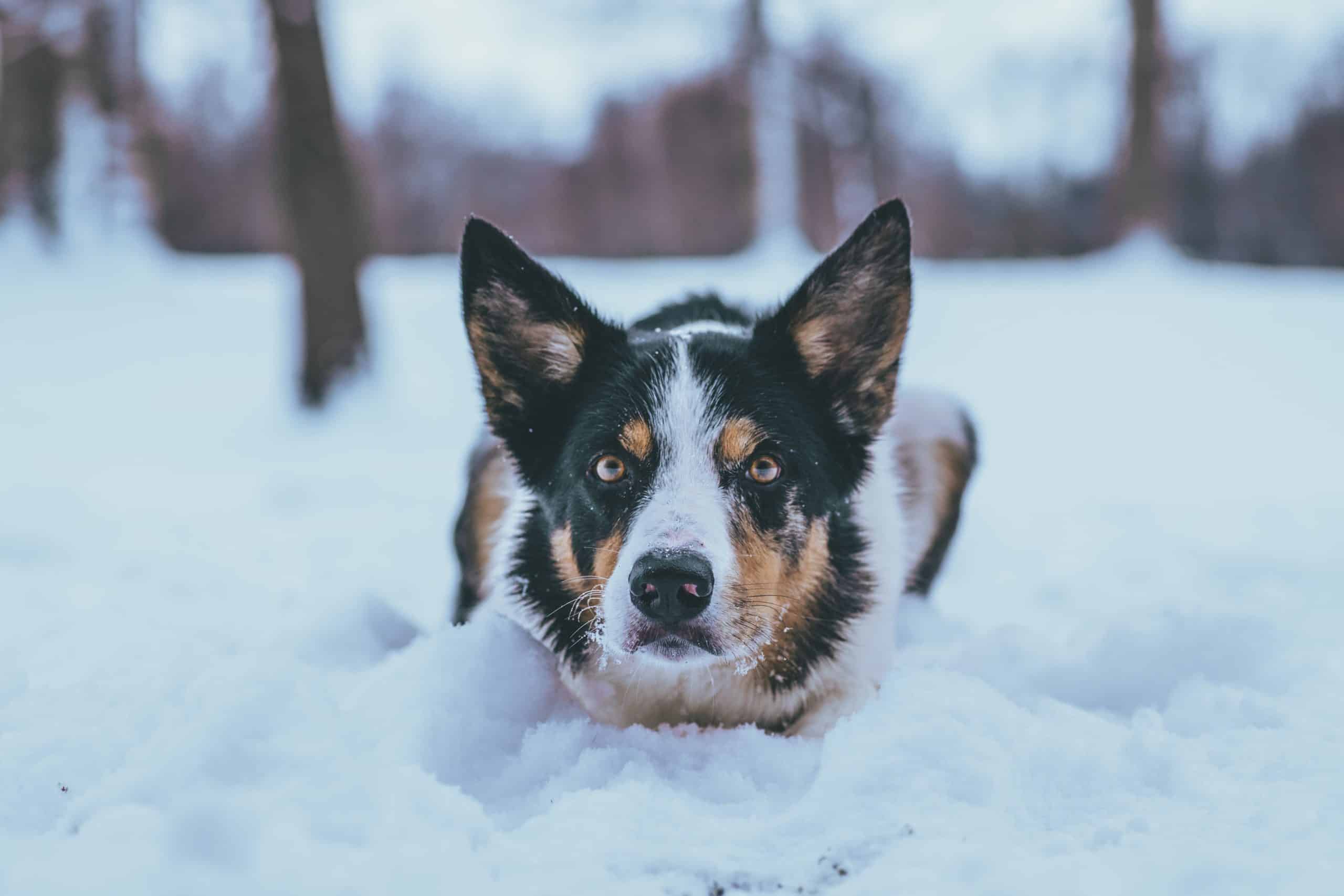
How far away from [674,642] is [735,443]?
21.4 inches

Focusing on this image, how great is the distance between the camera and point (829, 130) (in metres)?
23.2

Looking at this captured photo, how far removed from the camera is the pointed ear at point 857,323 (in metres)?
2.68

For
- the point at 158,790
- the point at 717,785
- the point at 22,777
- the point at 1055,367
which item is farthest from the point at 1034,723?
the point at 1055,367

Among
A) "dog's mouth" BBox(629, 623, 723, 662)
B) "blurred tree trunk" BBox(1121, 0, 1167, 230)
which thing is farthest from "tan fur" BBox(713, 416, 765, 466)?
"blurred tree trunk" BBox(1121, 0, 1167, 230)

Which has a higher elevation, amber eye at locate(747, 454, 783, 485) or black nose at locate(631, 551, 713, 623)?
amber eye at locate(747, 454, 783, 485)

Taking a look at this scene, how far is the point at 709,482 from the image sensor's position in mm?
2480

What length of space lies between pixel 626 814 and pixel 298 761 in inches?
26.9

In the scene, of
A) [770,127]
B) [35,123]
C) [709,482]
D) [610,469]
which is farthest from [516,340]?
[35,123]

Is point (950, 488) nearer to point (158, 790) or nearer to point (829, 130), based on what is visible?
point (158, 790)

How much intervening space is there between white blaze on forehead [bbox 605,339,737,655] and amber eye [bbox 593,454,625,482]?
0.34 ft

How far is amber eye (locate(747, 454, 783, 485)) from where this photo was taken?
2.55m

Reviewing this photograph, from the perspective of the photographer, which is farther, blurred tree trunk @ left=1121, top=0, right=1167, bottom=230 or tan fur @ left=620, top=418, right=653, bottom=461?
blurred tree trunk @ left=1121, top=0, right=1167, bottom=230

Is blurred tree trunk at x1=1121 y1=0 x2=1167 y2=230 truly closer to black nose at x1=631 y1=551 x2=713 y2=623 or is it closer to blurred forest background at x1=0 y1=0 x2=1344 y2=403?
blurred forest background at x1=0 y1=0 x2=1344 y2=403

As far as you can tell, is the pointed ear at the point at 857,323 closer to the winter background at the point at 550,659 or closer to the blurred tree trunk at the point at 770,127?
the winter background at the point at 550,659
